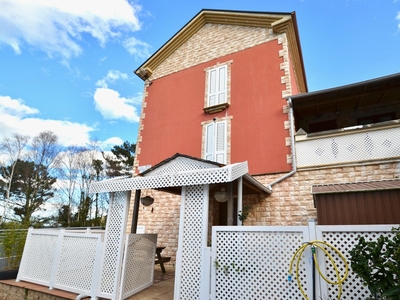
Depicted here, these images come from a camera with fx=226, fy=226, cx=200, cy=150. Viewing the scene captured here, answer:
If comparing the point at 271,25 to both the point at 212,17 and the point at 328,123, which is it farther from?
the point at 328,123

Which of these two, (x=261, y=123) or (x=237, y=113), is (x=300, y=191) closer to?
(x=261, y=123)

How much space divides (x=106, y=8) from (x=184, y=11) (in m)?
3.54

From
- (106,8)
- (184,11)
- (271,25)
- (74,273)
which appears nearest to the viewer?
(74,273)

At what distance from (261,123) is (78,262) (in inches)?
247

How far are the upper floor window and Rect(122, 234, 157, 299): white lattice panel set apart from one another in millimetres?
5054

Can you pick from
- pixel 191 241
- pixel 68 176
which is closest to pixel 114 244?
pixel 191 241

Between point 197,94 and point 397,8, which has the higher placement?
point 397,8

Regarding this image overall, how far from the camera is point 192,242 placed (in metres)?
3.86

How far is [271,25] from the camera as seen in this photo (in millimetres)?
8281

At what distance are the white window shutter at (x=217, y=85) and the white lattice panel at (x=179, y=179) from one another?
15.4 feet

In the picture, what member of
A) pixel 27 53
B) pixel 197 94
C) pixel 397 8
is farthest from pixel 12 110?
pixel 397 8

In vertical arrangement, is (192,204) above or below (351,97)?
below

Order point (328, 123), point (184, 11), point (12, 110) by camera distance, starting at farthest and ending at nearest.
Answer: point (12, 110)
point (184, 11)
point (328, 123)

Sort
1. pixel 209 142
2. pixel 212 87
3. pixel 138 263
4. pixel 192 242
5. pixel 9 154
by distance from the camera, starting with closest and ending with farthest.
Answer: pixel 192 242 → pixel 138 263 → pixel 209 142 → pixel 212 87 → pixel 9 154
